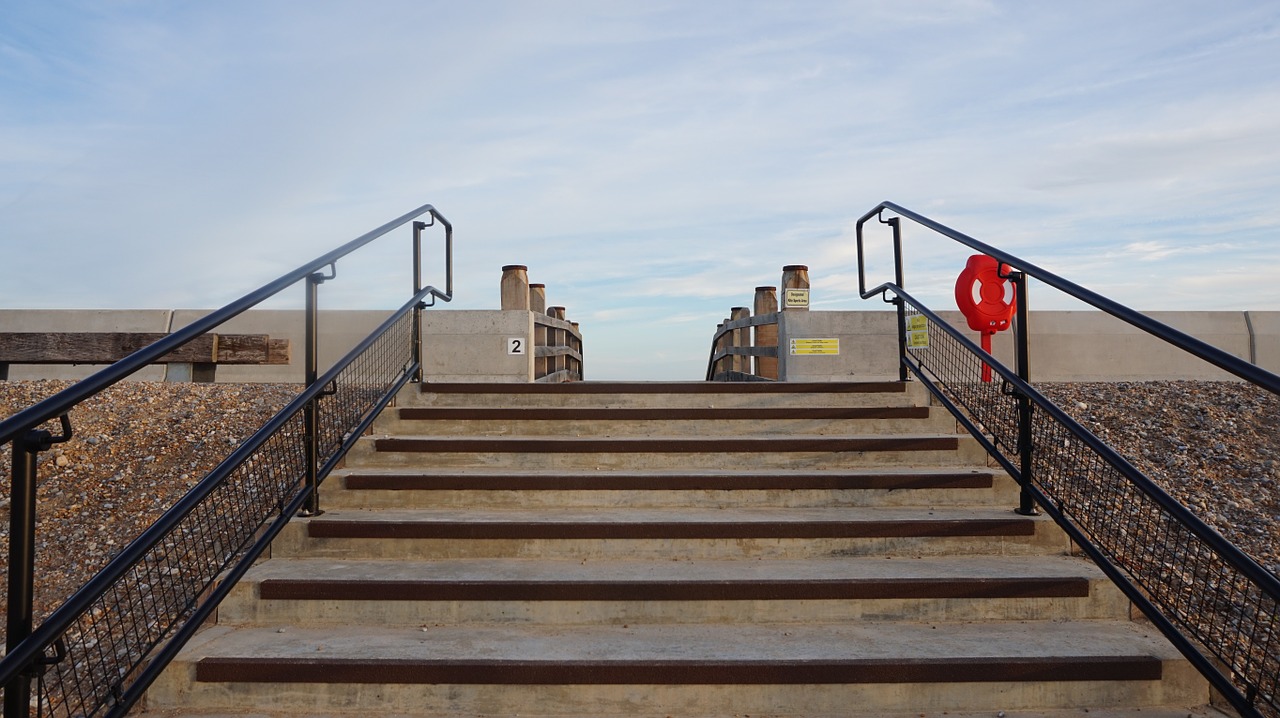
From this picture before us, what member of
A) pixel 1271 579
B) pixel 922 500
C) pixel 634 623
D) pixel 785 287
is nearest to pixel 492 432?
pixel 634 623

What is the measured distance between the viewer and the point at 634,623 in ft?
10.7

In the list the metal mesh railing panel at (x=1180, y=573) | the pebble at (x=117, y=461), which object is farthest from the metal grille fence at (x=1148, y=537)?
the pebble at (x=117, y=461)

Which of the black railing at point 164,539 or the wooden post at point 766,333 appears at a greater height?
the wooden post at point 766,333

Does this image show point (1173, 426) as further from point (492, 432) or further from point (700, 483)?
point (492, 432)

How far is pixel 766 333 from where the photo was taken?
31.0 ft

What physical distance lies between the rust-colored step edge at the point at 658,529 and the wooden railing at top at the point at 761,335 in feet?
15.4

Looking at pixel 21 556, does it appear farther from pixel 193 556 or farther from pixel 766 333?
pixel 766 333

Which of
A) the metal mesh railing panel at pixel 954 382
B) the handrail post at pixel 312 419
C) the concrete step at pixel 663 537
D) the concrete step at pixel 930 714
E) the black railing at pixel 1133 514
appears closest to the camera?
the black railing at pixel 1133 514

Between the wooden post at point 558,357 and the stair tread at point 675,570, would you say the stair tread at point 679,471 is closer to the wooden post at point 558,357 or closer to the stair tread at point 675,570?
the stair tread at point 675,570

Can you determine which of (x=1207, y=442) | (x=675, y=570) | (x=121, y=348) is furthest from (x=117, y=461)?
(x=1207, y=442)

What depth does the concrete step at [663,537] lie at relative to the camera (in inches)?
144

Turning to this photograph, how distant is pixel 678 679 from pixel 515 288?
5.98 meters

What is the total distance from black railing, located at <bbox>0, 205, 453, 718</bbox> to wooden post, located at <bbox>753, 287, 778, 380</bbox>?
397cm

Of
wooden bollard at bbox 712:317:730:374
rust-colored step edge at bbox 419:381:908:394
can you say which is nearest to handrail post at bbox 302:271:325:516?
rust-colored step edge at bbox 419:381:908:394
